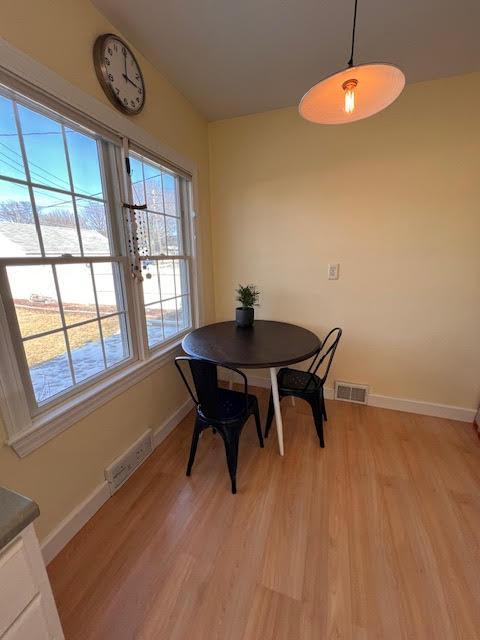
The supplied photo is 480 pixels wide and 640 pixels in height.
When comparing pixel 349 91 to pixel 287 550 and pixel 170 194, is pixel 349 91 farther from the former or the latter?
pixel 287 550

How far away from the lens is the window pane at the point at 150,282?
174 centimetres

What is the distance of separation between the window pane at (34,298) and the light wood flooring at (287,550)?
106 centimetres

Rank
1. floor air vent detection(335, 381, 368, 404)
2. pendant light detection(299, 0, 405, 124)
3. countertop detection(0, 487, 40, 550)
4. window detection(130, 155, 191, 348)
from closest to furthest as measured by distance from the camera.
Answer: countertop detection(0, 487, 40, 550), pendant light detection(299, 0, 405, 124), window detection(130, 155, 191, 348), floor air vent detection(335, 381, 368, 404)

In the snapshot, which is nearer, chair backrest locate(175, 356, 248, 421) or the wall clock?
the wall clock

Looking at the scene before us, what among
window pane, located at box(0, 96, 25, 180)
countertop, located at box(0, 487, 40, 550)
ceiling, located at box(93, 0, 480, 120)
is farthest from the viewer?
ceiling, located at box(93, 0, 480, 120)

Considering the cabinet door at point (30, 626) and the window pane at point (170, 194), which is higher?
the window pane at point (170, 194)

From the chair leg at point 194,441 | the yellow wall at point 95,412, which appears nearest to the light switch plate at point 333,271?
the yellow wall at point 95,412

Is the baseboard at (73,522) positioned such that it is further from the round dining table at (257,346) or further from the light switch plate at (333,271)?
the light switch plate at (333,271)

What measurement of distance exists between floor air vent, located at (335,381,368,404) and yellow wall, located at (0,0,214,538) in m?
1.51

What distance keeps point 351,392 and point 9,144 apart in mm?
2687

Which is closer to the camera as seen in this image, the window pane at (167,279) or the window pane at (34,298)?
the window pane at (34,298)

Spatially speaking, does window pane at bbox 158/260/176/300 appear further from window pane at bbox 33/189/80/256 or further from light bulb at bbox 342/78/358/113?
light bulb at bbox 342/78/358/113

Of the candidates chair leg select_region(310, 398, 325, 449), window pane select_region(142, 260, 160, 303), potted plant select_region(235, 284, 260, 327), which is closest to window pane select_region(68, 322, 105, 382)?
window pane select_region(142, 260, 160, 303)

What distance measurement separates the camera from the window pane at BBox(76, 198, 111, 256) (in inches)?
52.7
